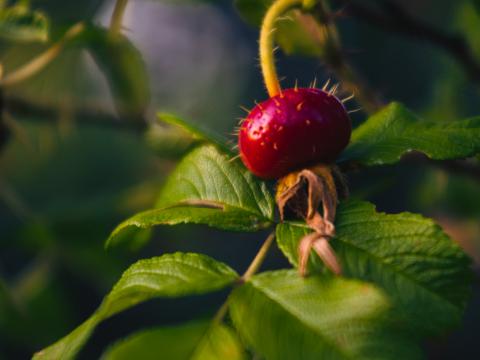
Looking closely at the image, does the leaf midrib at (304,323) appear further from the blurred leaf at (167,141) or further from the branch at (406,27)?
the branch at (406,27)

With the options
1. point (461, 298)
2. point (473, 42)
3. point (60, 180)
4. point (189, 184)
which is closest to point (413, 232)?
point (461, 298)

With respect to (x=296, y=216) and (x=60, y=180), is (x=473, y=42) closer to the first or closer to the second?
(x=296, y=216)

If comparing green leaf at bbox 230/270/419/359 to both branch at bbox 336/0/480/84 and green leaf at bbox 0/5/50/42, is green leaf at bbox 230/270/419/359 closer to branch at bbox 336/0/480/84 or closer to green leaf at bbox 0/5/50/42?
green leaf at bbox 0/5/50/42

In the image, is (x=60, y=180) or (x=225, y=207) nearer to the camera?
(x=225, y=207)

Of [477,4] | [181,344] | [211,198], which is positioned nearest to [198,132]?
[211,198]

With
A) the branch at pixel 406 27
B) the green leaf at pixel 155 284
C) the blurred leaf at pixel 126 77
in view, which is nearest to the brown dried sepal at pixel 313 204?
Answer: the green leaf at pixel 155 284

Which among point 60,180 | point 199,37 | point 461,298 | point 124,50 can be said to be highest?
point 124,50
